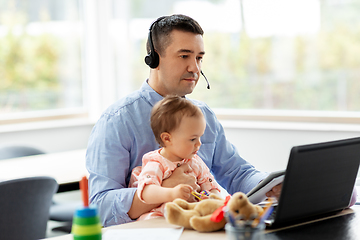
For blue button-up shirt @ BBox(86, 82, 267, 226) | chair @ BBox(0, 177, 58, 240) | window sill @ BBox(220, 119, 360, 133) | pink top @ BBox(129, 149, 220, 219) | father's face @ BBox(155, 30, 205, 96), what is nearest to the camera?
pink top @ BBox(129, 149, 220, 219)

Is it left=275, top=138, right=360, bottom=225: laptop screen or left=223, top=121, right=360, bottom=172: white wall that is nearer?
left=275, top=138, right=360, bottom=225: laptop screen

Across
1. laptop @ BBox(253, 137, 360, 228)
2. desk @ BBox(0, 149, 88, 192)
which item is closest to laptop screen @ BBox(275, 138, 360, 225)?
laptop @ BBox(253, 137, 360, 228)

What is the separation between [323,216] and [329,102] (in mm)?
2610

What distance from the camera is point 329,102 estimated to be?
146 inches

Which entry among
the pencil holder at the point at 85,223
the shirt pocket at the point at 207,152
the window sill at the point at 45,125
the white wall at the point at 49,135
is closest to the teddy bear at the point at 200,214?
the pencil holder at the point at 85,223

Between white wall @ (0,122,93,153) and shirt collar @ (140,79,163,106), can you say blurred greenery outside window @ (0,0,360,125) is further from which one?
shirt collar @ (140,79,163,106)

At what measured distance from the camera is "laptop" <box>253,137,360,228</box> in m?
1.08

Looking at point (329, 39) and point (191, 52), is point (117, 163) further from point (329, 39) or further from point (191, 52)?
point (329, 39)

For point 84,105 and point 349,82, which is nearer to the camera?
point 349,82

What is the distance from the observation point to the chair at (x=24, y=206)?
188 centimetres

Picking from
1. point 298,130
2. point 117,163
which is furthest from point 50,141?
point 117,163

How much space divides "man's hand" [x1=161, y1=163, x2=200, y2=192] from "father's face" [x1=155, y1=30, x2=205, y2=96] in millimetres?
390

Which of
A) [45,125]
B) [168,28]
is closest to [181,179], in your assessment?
[168,28]

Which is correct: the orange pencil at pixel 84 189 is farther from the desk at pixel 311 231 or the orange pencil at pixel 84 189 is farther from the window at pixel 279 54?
the window at pixel 279 54
